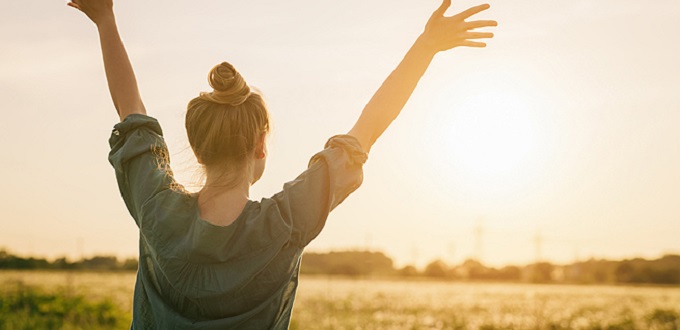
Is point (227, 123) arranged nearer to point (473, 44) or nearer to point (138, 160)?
point (138, 160)

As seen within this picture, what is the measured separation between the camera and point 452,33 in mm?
2188

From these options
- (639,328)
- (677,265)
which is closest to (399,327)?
(639,328)

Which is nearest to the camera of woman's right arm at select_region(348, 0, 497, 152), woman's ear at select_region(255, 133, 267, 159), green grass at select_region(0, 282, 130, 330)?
woman's ear at select_region(255, 133, 267, 159)

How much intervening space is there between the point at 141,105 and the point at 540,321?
17.2 m

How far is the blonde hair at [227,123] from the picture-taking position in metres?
1.86

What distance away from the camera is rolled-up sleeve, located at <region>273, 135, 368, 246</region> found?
6.05 feet

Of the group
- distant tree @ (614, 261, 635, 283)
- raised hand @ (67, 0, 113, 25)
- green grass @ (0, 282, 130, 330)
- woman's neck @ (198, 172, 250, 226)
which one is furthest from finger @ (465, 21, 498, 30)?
distant tree @ (614, 261, 635, 283)

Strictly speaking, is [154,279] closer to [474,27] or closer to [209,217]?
[209,217]

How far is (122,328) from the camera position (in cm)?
1136

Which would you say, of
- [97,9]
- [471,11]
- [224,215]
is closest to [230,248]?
[224,215]

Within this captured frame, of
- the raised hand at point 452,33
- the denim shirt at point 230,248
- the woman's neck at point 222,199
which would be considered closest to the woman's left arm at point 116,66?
the denim shirt at point 230,248

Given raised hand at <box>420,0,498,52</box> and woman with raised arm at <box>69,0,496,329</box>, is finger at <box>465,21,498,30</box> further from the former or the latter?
woman with raised arm at <box>69,0,496,329</box>

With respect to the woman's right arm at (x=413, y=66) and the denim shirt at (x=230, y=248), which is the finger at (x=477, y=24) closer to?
the woman's right arm at (x=413, y=66)

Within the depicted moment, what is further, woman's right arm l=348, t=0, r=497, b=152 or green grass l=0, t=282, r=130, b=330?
green grass l=0, t=282, r=130, b=330
